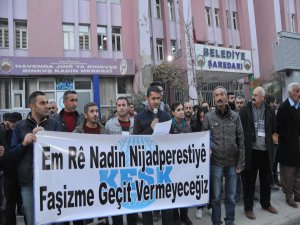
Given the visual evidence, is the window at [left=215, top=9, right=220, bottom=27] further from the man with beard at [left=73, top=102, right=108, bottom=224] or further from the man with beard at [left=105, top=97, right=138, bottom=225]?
the man with beard at [left=73, top=102, right=108, bottom=224]

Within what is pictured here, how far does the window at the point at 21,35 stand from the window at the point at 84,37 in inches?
118

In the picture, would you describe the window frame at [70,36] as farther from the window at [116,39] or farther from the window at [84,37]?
the window at [116,39]

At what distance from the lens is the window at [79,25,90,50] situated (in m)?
19.4

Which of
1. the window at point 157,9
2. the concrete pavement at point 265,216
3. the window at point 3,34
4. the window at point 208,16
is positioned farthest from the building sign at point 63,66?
the concrete pavement at point 265,216

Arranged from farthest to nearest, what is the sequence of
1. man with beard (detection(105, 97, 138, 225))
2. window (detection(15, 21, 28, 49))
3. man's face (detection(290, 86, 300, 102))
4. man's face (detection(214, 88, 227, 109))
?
window (detection(15, 21, 28, 49)), man's face (detection(290, 86, 300, 102)), man with beard (detection(105, 97, 138, 225)), man's face (detection(214, 88, 227, 109))

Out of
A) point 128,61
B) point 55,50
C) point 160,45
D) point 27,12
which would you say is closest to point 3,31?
point 27,12

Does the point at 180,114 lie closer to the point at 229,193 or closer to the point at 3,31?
the point at 229,193

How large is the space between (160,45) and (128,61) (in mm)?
3585

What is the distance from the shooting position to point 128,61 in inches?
779

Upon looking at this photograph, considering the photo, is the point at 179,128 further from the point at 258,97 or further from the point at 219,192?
the point at 258,97

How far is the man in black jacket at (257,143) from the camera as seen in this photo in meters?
5.43

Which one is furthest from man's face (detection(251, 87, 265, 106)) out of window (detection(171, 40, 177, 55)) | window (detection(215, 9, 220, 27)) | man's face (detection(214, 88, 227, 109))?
window (detection(215, 9, 220, 27))

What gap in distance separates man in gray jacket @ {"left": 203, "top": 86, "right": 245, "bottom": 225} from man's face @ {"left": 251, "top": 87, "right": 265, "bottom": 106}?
88 centimetres

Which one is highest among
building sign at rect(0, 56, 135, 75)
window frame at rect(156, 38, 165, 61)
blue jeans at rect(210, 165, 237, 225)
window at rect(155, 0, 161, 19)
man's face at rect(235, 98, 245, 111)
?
window at rect(155, 0, 161, 19)
